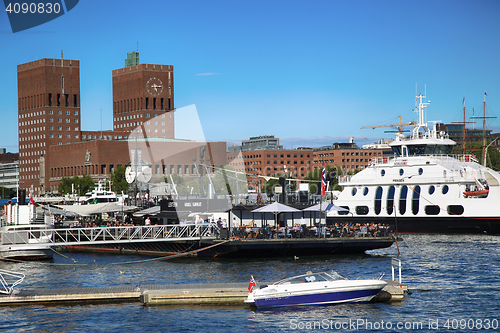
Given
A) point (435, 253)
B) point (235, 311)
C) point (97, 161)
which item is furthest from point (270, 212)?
point (97, 161)

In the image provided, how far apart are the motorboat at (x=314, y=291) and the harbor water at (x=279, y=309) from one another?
1.37ft

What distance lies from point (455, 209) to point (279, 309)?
42870 mm

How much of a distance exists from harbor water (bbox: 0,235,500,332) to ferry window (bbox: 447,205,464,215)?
16.9 metres

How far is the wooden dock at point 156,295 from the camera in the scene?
30891mm

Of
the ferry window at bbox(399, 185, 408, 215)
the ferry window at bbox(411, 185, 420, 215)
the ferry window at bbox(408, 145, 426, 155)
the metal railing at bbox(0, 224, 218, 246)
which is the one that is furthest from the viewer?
the ferry window at bbox(408, 145, 426, 155)

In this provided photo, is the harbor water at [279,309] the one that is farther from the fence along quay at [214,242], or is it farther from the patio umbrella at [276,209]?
the patio umbrella at [276,209]

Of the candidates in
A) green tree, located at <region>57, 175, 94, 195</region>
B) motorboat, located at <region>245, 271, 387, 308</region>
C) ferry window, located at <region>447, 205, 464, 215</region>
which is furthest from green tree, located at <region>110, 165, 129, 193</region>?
motorboat, located at <region>245, 271, 387, 308</region>

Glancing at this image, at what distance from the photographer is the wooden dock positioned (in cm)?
3089

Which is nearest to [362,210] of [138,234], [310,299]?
[138,234]

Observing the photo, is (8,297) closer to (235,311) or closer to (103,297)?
(103,297)

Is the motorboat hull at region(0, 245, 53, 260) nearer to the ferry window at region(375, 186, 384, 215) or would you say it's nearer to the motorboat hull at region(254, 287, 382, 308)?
the motorboat hull at region(254, 287, 382, 308)

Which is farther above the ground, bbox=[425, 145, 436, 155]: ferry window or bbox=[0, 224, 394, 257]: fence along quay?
bbox=[425, 145, 436, 155]: ferry window

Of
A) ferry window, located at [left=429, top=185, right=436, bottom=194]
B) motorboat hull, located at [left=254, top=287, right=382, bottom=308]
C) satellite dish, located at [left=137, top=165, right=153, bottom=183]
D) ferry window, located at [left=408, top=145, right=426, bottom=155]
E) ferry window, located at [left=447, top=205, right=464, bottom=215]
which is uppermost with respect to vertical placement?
ferry window, located at [left=408, top=145, right=426, bottom=155]

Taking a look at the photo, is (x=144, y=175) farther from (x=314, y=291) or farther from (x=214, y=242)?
(x=314, y=291)
